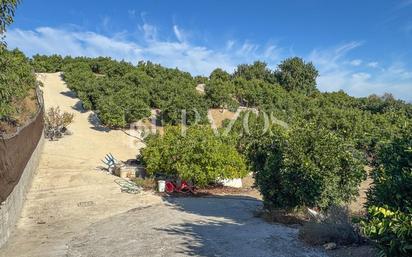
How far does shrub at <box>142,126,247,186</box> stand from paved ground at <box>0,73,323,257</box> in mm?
1517

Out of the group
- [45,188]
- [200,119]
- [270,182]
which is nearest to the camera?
[270,182]

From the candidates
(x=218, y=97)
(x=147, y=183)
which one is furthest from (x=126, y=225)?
(x=218, y=97)

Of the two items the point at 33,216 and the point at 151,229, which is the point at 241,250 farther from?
the point at 33,216

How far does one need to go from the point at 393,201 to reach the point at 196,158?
11.7 meters

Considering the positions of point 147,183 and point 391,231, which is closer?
point 391,231

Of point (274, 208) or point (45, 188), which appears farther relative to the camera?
point (45, 188)

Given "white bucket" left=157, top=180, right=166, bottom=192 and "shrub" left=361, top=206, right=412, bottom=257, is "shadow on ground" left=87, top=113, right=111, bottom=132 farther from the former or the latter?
"shrub" left=361, top=206, right=412, bottom=257

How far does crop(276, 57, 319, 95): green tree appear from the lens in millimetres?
62656

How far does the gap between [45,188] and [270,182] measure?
353 inches

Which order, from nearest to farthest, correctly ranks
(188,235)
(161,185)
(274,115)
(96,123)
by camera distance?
(188,235) < (161,185) < (96,123) < (274,115)

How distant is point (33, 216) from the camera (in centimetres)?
1192

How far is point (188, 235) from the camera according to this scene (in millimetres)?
9477

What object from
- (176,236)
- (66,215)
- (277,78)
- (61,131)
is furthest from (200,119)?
(277,78)

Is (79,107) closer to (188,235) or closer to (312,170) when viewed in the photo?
(188,235)
